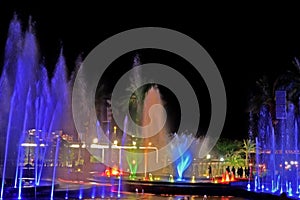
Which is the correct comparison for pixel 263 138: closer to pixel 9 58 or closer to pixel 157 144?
pixel 157 144

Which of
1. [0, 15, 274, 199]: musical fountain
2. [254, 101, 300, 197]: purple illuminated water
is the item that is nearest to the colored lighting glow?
[0, 15, 274, 199]: musical fountain

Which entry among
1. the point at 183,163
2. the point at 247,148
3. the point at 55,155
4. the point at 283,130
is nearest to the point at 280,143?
the point at 283,130

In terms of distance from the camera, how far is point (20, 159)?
23719 mm

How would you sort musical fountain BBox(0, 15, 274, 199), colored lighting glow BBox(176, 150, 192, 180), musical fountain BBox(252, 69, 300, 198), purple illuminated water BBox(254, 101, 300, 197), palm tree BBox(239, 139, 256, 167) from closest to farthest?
musical fountain BBox(0, 15, 274, 199) < colored lighting glow BBox(176, 150, 192, 180) < purple illuminated water BBox(254, 101, 300, 197) < musical fountain BBox(252, 69, 300, 198) < palm tree BBox(239, 139, 256, 167)

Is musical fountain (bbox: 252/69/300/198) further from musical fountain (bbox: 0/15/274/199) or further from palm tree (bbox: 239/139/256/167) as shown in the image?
musical fountain (bbox: 0/15/274/199)

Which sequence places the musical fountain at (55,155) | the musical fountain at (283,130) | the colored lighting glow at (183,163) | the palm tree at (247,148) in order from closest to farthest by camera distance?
1. the musical fountain at (55,155)
2. the colored lighting glow at (183,163)
3. the musical fountain at (283,130)
4. the palm tree at (247,148)

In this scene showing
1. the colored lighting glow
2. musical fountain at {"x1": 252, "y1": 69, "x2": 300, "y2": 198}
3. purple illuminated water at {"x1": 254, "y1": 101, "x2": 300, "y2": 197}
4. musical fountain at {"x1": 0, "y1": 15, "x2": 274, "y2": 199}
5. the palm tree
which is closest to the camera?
musical fountain at {"x1": 0, "y1": 15, "x2": 274, "y2": 199}

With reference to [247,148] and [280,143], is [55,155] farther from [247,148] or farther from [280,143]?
[280,143]

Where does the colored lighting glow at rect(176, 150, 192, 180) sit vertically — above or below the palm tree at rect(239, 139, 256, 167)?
below

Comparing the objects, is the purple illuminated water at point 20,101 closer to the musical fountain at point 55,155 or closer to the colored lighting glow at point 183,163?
the musical fountain at point 55,155

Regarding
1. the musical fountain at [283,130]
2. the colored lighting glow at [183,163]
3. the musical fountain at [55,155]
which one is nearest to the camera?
the musical fountain at [55,155]

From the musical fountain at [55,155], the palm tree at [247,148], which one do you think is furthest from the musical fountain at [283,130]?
the musical fountain at [55,155]

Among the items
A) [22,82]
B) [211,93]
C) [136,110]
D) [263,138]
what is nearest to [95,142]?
[136,110]

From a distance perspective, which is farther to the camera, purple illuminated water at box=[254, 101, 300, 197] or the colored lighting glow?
purple illuminated water at box=[254, 101, 300, 197]
